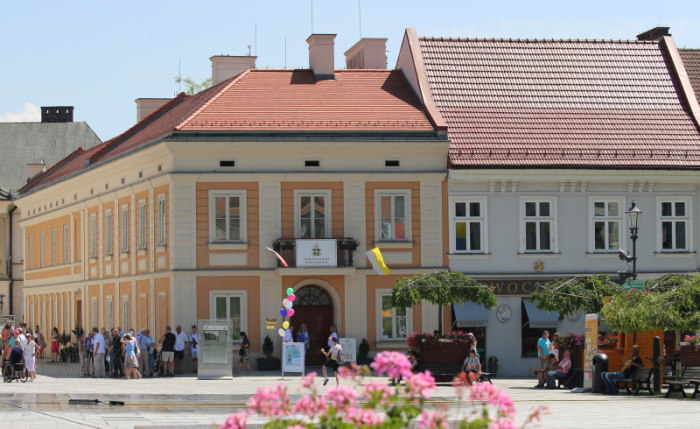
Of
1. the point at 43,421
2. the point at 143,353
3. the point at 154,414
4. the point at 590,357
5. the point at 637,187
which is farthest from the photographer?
the point at 637,187

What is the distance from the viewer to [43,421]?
2445 cm

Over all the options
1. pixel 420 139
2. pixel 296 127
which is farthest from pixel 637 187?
pixel 296 127

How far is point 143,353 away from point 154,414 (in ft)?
57.4

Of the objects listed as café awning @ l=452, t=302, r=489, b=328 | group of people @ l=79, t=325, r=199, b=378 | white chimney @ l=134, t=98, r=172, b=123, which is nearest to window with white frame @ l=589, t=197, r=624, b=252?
café awning @ l=452, t=302, r=489, b=328

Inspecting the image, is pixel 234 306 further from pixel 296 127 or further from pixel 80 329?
pixel 80 329

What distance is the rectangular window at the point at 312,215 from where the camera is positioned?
45062 mm

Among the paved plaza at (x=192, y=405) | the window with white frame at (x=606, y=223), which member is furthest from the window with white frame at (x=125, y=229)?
the window with white frame at (x=606, y=223)

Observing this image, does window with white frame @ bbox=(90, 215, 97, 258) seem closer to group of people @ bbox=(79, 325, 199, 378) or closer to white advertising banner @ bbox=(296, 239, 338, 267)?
group of people @ bbox=(79, 325, 199, 378)

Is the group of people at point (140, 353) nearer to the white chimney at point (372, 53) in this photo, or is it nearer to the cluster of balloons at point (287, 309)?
the cluster of balloons at point (287, 309)

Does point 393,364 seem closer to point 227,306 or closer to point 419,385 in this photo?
point 419,385

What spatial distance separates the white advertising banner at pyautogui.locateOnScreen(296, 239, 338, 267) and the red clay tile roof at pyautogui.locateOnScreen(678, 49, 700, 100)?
15529mm

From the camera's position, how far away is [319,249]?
4438 centimetres

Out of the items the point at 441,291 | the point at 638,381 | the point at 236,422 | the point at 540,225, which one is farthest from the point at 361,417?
the point at 540,225

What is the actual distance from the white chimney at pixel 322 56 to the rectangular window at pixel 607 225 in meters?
10.9
